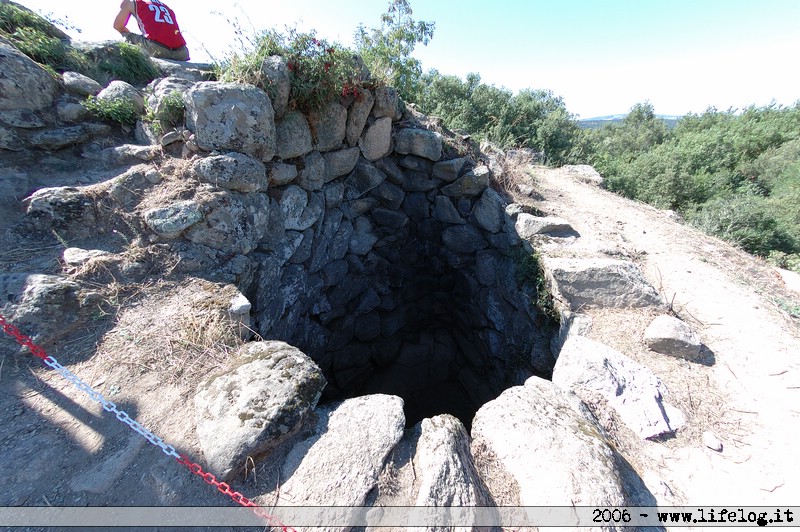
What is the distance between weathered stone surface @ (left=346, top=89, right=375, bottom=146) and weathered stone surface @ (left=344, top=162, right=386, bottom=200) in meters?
0.38

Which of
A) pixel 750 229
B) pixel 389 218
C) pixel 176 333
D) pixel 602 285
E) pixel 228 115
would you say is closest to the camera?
pixel 176 333

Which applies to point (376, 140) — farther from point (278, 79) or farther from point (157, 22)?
point (157, 22)

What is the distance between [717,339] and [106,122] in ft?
18.8

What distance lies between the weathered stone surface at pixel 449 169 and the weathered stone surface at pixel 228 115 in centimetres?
227

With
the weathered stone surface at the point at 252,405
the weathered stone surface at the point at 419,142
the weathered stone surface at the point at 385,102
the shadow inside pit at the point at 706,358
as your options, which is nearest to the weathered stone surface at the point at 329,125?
the weathered stone surface at the point at 385,102

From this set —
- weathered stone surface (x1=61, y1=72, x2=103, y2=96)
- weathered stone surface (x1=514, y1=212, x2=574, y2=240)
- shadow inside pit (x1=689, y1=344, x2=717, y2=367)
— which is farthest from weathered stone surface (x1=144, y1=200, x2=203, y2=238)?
shadow inside pit (x1=689, y1=344, x2=717, y2=367)

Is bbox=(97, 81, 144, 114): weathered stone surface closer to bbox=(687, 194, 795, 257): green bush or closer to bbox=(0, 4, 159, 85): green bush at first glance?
bbox=(0, 4, 159, 85): green bush

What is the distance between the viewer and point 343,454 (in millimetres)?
1688

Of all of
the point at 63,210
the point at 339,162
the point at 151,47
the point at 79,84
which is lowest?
the point at 63,210

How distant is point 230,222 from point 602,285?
136 inches

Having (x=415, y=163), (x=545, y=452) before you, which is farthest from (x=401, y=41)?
(x=545, y=452)

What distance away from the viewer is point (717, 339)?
2781 mm

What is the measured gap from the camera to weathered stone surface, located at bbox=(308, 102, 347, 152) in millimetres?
3389

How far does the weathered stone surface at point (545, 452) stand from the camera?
1600 mm
